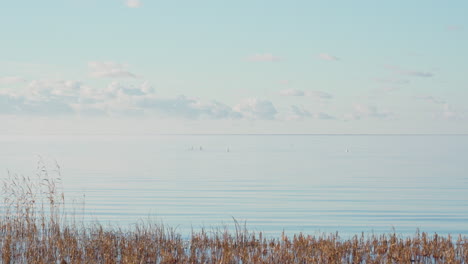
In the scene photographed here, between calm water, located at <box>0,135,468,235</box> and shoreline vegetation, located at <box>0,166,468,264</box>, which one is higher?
calm water, located at <box>0,135,468,235</box>

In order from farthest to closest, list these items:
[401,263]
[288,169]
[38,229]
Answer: [288,169] → [38,229] → [401,263]

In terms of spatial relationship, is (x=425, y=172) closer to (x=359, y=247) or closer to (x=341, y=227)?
(x=341, y=227)

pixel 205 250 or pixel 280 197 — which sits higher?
pixel 280 197

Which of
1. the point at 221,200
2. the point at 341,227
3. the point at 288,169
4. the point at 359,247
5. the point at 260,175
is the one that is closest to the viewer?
the point at 359,247

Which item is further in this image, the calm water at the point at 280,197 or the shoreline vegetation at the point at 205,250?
the calm water at the point at 280,197

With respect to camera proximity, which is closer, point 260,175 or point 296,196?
point 296,196

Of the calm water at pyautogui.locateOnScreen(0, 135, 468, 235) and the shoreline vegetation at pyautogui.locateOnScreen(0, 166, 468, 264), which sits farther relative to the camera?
the calm water at pyautogui.locateOnScreen(0, 135, 468, 235)

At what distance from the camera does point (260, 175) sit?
6262 centimetres

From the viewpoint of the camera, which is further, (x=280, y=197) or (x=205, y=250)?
(x=280, y=197)

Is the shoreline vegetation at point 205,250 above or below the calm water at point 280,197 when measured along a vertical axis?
below

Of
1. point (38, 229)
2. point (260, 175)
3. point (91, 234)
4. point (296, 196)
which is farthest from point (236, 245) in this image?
point (260, 175)

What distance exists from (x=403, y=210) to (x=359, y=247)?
22.7 metres

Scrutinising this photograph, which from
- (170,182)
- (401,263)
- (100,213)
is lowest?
(401,263)

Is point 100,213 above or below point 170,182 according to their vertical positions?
below
